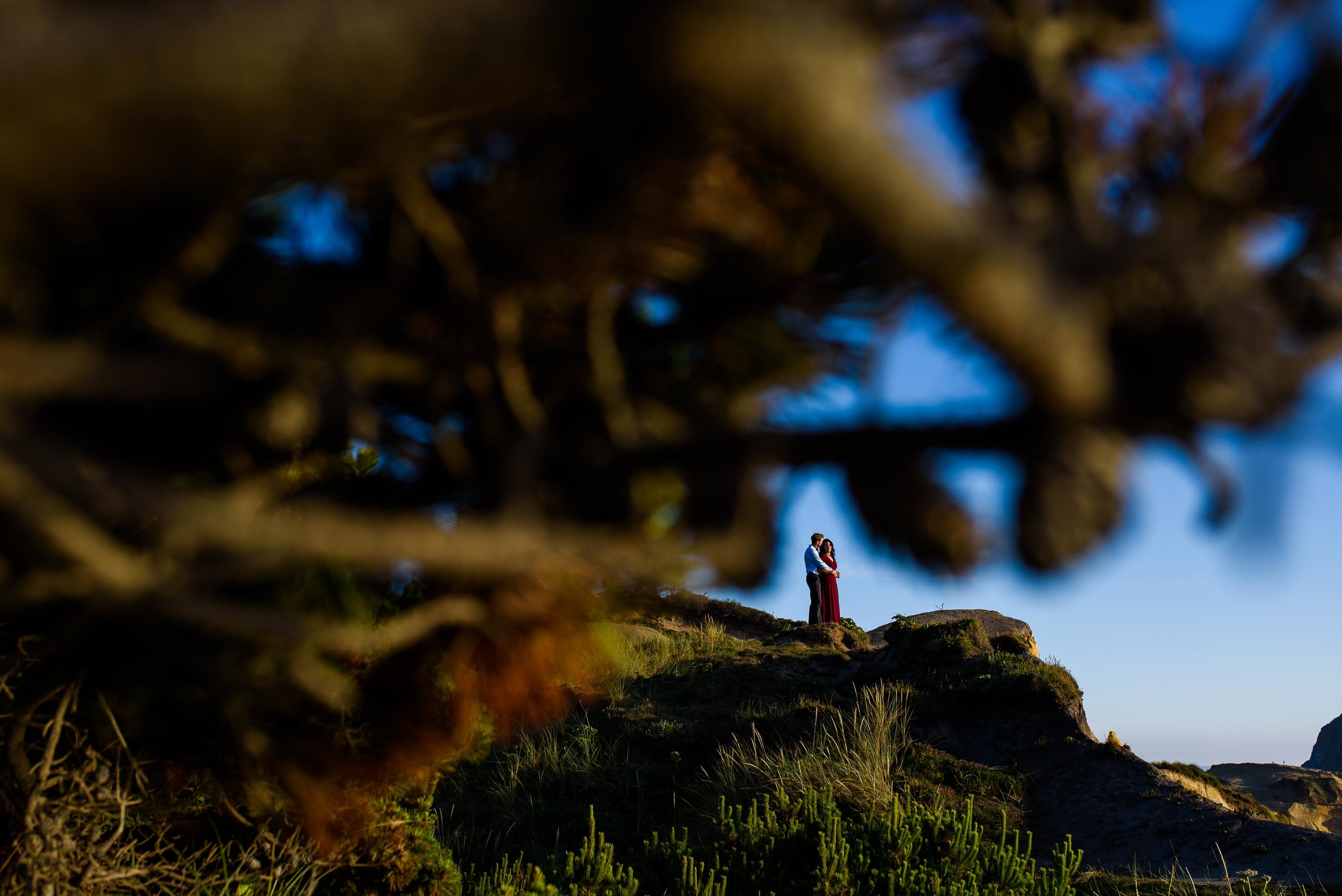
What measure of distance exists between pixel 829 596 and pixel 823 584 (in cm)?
33

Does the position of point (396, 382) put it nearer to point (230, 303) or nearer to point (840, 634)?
point (230, 303)

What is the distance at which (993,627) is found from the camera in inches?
667

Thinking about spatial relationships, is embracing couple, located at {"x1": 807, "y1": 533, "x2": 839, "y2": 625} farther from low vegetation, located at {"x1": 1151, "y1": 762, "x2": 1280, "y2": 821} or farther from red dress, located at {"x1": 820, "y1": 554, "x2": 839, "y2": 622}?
low vegetation, located at {"x1": 1151, "y1": 762, "x2": 1280, "y2": 821}

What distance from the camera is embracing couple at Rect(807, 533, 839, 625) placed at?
15.9 metres

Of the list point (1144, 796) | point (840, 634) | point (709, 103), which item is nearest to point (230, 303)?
point (709, 103)

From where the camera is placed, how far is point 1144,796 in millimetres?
7758

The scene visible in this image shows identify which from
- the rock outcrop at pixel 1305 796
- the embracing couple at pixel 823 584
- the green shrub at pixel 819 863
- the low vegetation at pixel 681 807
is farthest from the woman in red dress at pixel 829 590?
the green shrub at pixel 819 863

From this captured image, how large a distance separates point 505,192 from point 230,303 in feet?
1.57

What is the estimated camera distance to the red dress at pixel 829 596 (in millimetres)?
16109

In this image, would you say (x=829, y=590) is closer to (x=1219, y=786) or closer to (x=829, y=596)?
(x=829, y=596)

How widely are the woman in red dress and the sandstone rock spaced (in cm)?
92

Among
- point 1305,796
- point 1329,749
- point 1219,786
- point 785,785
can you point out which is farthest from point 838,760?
point 1329,749

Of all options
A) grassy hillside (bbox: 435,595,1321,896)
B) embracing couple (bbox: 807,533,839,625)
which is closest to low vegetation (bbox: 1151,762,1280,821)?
grassy hillside (bbox: 435,595,1321,896)

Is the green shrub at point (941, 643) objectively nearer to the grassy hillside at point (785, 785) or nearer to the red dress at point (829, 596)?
the grassy hillside at point (785, 785)
